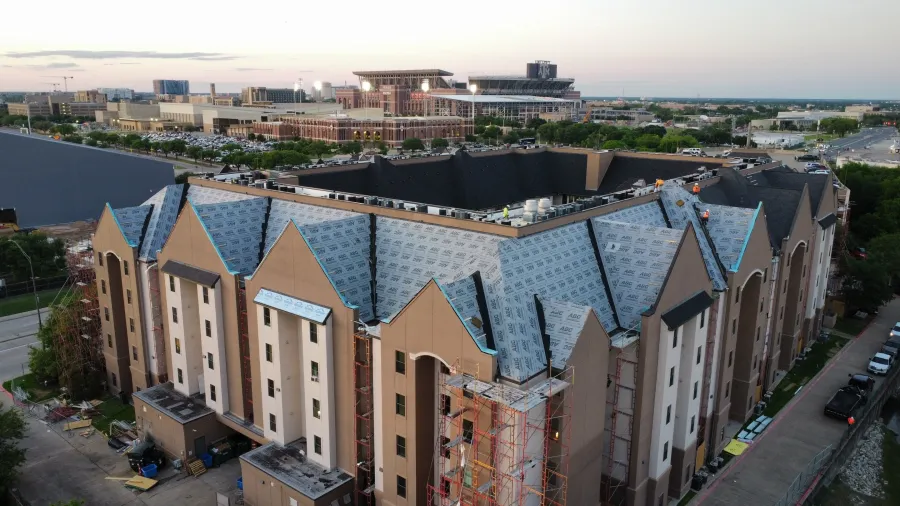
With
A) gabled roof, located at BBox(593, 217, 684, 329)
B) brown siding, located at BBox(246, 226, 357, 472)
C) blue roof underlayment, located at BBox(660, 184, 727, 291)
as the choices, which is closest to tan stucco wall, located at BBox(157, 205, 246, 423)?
brown siding, located at BBox(246, 226, 357, 472)

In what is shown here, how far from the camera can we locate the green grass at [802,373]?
52.8 meters

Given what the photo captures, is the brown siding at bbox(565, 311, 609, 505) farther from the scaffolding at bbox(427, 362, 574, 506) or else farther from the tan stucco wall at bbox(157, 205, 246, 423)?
the tan stucco wall at bbox(157, 205, 246, 423)

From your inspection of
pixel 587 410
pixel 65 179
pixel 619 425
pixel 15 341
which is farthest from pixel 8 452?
pixel 65 179

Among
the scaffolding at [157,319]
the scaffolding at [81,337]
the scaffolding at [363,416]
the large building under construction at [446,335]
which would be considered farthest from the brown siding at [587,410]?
the scaffolding at [81,337]

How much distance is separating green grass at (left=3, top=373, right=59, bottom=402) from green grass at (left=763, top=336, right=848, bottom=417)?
5864cm

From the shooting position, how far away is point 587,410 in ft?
101

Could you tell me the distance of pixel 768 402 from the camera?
52.9m

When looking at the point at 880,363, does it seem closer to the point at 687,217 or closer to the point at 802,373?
the point at 802,373

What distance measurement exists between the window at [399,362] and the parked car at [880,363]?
1904 inches

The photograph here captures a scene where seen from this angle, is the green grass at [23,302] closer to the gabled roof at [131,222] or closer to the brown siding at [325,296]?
the gabled roof at [131,222]

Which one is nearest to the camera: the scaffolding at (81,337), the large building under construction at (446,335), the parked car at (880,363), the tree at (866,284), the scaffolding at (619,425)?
the large building under construction at (446,335)

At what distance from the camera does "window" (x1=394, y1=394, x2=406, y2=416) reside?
106 ft

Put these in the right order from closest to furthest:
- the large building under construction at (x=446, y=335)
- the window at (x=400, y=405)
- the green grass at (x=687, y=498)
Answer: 1. the large building under construction at (x=446, y=335)
2. the window at (x=400, y=405)
3. the green grass at (x=687, y=498)

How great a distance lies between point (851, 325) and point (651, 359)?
160 feet
